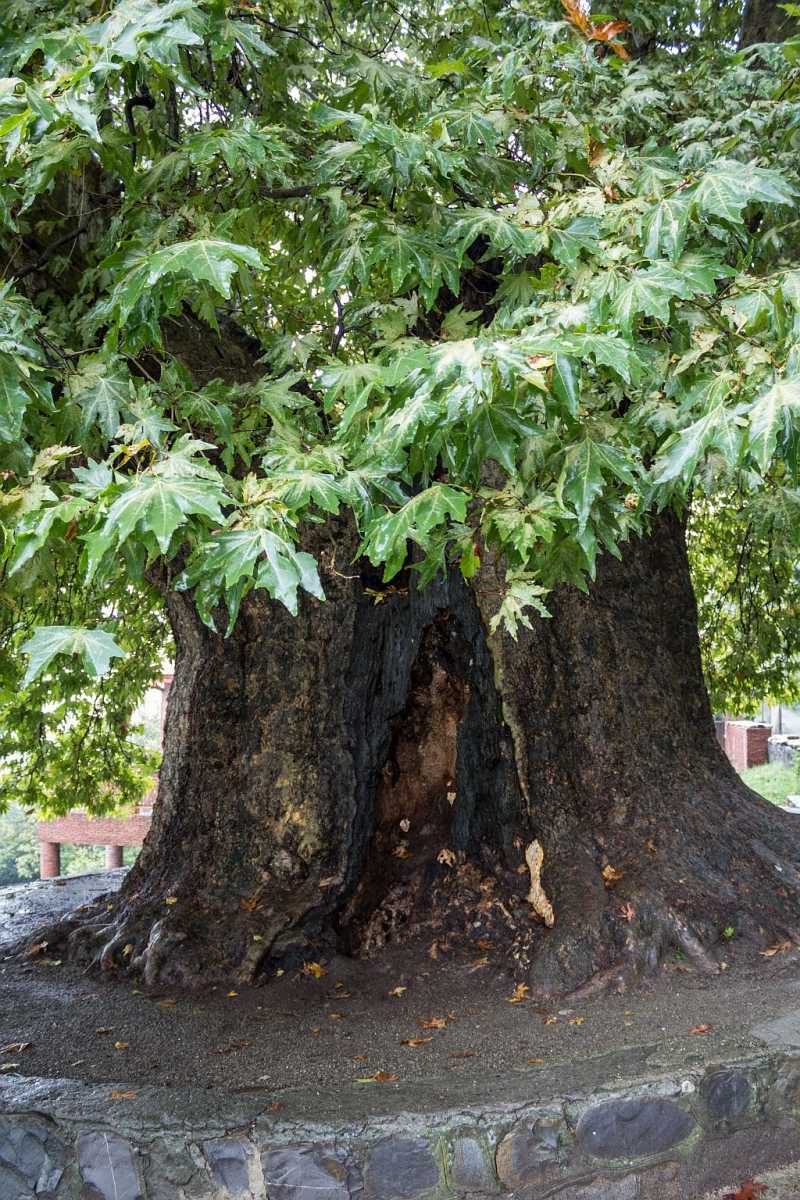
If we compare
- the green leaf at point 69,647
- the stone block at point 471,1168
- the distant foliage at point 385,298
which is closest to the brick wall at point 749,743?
the distant foliage at point 385,298

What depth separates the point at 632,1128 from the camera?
12.1ft

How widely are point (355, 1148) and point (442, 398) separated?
2.55 m

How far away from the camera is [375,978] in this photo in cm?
508

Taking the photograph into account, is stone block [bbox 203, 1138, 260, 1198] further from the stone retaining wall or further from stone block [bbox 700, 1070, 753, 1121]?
stone block [bbox 700, 1070, 753, 1121]

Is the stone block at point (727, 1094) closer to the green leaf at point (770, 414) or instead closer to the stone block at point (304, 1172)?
the stone block at point (304, 1172)

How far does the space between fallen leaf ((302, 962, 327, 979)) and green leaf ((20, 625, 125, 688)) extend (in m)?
3.15

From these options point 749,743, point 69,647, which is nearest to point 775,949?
point 69,647

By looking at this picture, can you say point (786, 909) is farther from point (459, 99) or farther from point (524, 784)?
point (459, 99)

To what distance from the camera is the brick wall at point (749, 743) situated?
67.7 ft

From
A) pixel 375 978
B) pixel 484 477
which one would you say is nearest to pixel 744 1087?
pixel 375 978

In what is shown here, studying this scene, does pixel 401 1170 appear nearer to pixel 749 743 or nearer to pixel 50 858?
pixel 50 858

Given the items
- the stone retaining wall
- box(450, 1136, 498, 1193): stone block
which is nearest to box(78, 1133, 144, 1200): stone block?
the stone retaining wall

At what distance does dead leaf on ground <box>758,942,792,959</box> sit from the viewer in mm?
5008

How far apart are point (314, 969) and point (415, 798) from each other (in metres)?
1.10
